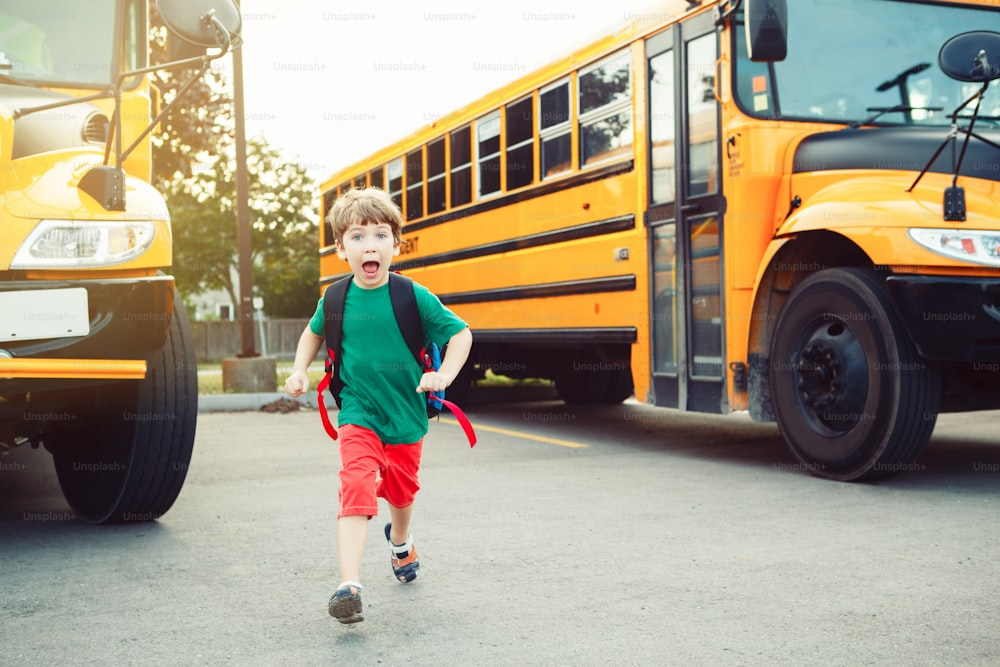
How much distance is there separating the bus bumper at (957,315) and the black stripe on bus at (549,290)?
2.18 metres

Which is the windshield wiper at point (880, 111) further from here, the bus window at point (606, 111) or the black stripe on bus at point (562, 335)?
the black stripe on bus at point (562, 335)

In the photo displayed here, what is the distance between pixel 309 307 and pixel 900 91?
37.6 meters

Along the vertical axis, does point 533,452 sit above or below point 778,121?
below

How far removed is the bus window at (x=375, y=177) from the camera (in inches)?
424

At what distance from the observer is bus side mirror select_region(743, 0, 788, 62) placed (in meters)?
5.37

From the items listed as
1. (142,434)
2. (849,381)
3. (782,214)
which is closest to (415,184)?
(782,214)

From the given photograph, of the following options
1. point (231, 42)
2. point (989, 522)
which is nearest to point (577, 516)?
point (989, 522)

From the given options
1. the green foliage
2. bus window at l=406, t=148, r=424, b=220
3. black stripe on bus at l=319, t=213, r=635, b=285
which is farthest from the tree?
black stripe on bus at l=319, t=213, r=635, b=285

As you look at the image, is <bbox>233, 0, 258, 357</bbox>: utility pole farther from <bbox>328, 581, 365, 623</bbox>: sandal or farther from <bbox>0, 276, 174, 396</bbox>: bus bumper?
<bbox>328, 581, 365, 623</bbox>: sandal

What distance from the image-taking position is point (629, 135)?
681 cm

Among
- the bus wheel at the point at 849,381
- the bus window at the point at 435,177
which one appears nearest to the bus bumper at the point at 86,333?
the bus wheel at the point at 849,381

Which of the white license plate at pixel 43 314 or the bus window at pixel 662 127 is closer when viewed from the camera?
the white license plate at pixel 43 314

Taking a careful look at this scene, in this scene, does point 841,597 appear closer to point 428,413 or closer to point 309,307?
point 428,413

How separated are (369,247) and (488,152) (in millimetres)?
5422
